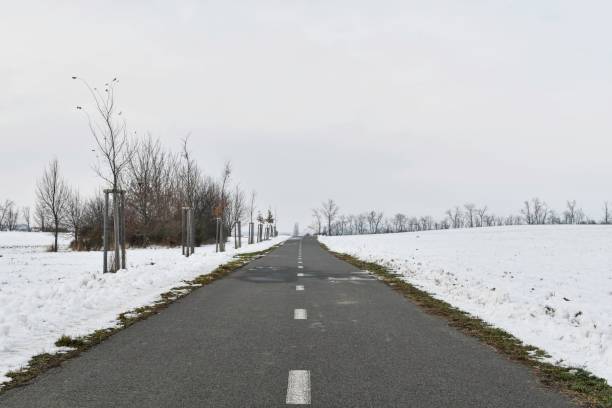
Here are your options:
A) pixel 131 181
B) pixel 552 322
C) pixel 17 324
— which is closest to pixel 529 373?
pixel 552 322

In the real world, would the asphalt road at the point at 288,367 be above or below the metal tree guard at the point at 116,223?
below

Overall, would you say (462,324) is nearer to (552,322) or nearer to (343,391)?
(552,322)

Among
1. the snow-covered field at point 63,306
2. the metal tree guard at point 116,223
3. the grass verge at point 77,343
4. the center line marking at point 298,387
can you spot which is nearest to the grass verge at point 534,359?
the center line marking at point 298,387

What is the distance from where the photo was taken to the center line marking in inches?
166

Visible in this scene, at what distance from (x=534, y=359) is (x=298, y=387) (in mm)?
3164

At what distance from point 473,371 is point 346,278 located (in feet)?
35.3

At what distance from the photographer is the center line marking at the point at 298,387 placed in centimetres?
421

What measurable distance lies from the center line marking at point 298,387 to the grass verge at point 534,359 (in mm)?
2455

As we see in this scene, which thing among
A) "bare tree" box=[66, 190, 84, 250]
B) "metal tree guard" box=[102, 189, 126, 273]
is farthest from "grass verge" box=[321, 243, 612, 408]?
"bare tree" box=[66, 190, 84, 250]

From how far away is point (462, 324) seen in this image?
8.20m

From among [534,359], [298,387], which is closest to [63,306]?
[298,387]

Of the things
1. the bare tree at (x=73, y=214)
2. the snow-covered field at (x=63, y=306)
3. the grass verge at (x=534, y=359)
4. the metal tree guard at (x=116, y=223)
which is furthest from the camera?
the bare tree at (x=73, y=214)

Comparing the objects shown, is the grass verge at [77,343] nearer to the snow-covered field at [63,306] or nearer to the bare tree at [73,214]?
the snow-covered field at [63,306]

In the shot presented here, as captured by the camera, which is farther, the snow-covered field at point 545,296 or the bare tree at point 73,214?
the bare tree at point 73,214
